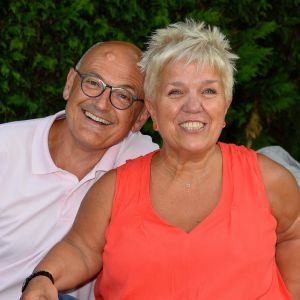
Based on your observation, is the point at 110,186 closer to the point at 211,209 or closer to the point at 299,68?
the point at 211,209

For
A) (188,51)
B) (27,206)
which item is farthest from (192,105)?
(27,206)

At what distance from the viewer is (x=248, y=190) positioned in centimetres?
253

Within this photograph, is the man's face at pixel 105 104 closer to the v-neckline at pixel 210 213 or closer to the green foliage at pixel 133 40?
the v-neckline at pixel 210 213

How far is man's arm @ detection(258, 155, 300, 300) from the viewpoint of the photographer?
2.53 m

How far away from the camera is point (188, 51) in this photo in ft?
8.23

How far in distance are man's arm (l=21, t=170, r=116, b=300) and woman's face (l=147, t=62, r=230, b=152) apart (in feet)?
1.21

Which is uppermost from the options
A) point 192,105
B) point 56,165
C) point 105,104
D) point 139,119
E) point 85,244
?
point 192,105

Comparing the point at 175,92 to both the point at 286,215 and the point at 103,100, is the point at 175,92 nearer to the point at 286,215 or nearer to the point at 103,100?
the point at 103,100

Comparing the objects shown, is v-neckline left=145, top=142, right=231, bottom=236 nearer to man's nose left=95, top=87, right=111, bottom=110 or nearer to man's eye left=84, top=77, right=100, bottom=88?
man's nose left=95, top=87, right=111, bottom=110

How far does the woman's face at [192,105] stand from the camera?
98.0 inches

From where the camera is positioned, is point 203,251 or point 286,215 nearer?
point 203,251

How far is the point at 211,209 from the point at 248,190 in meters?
0.16

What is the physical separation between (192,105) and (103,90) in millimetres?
571

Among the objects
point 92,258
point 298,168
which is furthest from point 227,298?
point 298,168
